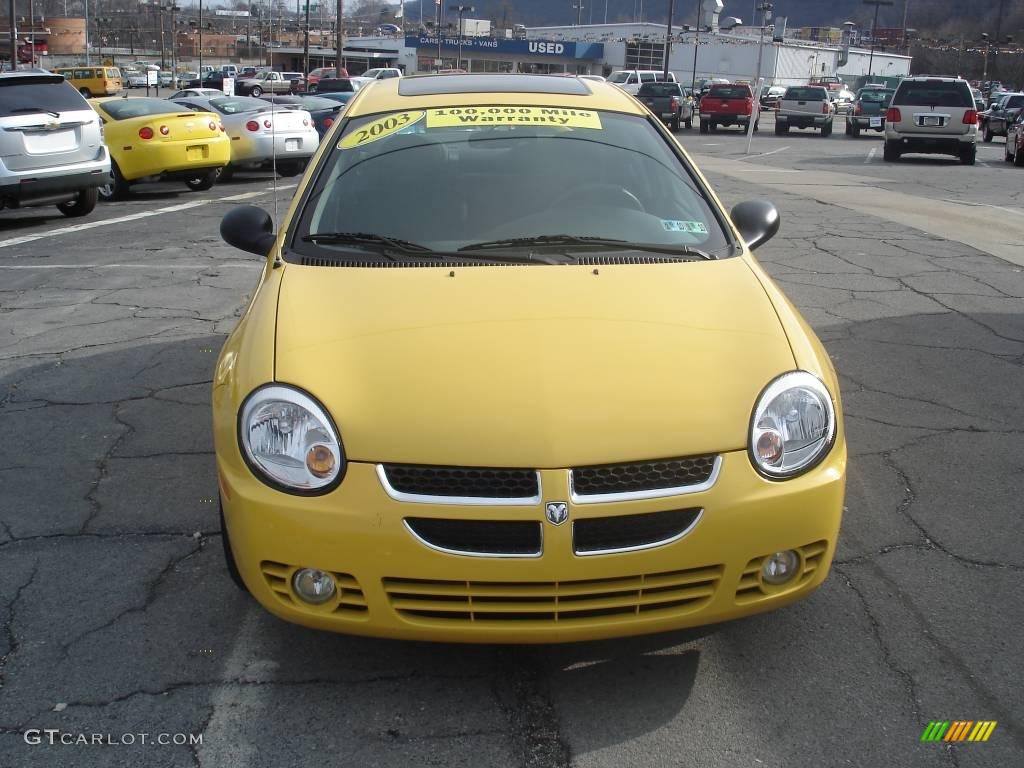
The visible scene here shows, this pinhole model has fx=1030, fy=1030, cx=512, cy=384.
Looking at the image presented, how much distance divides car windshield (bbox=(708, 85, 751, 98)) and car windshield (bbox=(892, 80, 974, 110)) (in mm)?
11834

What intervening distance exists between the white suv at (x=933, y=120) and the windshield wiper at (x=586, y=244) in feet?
68.3

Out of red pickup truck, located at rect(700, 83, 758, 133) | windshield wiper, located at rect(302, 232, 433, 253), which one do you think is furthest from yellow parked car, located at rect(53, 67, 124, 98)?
windshield wiper, located at rect(302, 232, 433, 253)

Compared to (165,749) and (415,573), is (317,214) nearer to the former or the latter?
(415,573)

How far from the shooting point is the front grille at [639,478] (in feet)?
8.36

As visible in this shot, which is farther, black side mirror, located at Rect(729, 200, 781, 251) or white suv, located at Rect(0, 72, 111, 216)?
white suv, located at Rect(0, 72, 111, 216)

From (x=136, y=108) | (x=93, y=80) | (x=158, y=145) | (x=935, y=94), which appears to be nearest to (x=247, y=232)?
(x=158, y=145)

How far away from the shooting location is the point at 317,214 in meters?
3.80

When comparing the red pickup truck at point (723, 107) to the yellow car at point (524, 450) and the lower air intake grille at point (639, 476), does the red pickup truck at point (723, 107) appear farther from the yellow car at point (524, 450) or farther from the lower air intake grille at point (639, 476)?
the lower air intake grille at point (639, 476)

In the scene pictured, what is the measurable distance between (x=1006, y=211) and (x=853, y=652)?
41.2 ft

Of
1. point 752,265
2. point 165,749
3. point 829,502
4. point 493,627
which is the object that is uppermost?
point 752,265

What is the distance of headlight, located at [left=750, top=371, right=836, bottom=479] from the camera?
269cm

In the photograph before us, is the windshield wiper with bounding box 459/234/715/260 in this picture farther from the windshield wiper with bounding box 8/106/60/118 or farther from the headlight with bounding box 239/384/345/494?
the windshield wiper with bounding box 8/106/60/118

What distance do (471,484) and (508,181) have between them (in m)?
1.76

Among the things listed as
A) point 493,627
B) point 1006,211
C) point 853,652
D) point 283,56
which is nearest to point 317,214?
point 493,627
